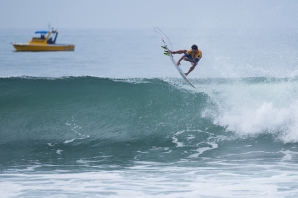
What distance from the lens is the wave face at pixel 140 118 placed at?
11.9 meters

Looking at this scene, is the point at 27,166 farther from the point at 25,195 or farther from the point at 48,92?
the point at 48,92

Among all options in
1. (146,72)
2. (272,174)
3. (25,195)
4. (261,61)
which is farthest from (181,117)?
(261,61)

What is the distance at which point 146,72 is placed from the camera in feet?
94.8

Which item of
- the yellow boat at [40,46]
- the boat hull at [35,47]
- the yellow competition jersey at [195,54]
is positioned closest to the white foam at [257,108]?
the yellow competition jersey at [195,54]

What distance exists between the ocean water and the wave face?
3 cm

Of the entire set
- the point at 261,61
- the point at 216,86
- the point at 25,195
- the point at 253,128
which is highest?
the point at 261,61

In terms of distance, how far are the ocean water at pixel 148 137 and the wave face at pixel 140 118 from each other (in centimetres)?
3

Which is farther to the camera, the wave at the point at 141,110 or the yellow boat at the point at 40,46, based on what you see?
the yellow boat at the point at 40,46

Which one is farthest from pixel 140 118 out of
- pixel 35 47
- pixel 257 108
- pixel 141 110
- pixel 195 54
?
pixel 35 47

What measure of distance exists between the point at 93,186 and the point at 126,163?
179 cm

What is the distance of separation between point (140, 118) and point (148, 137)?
1666mm

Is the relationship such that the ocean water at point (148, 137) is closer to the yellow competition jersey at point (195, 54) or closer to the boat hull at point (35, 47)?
the yellow competition jersey at point (195, 54)

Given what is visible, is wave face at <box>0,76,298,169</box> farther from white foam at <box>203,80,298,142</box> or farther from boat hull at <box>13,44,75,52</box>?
boat hull at <box>13,44,75,52</box>

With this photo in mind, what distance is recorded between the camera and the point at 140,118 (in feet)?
48.1
